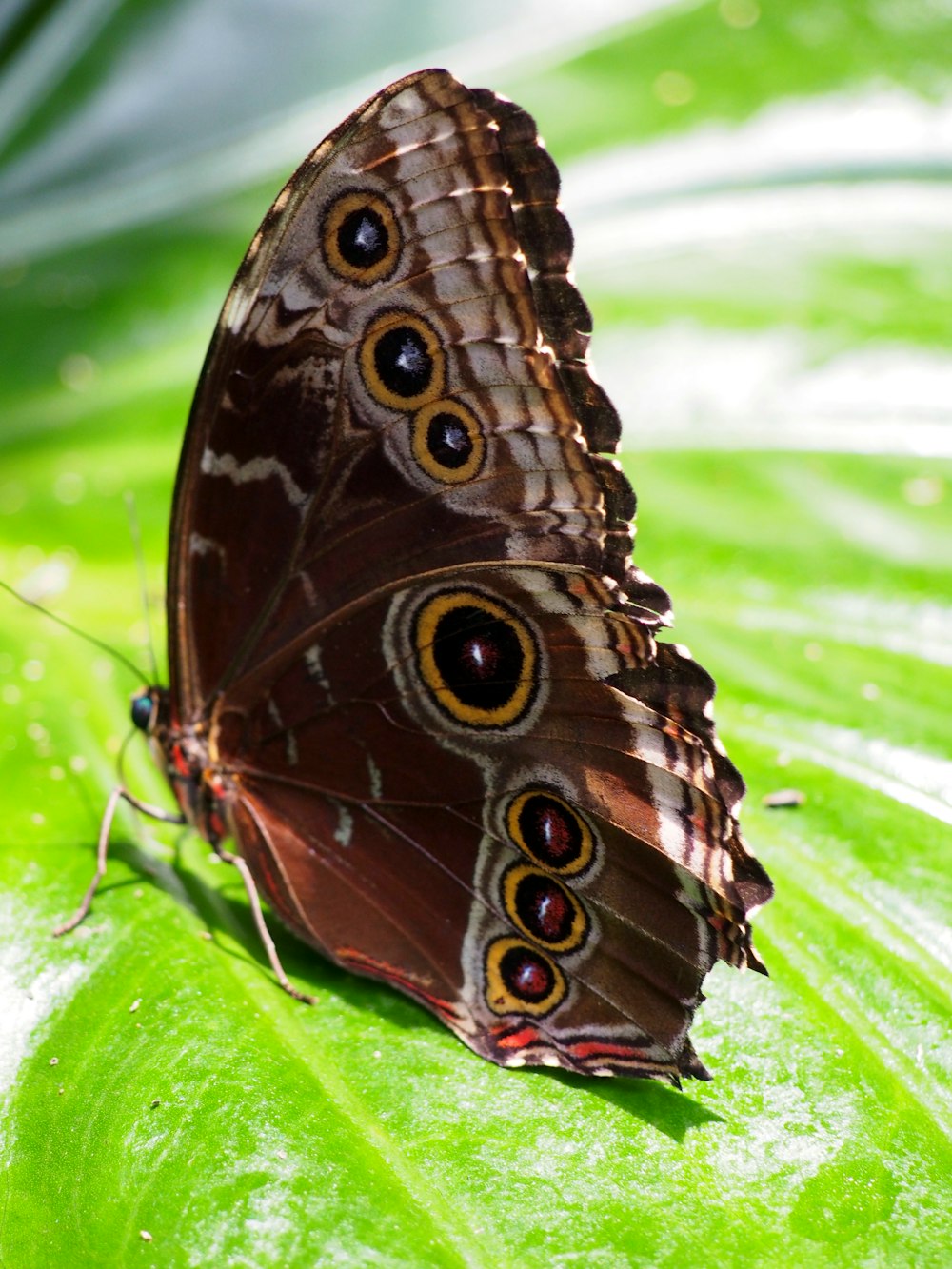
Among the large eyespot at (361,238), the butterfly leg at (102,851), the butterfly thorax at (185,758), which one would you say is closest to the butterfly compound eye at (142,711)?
the butterfly thorax at (185,758)

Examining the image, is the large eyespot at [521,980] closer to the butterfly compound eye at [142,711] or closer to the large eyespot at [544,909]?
the large eyespot at [544,909]

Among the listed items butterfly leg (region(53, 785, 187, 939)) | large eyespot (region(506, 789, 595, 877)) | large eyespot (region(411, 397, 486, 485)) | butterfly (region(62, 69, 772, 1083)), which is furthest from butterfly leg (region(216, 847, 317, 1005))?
large eyespot (region(411, 397, 486, 485))

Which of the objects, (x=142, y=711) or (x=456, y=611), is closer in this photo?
(x=456, y=611)

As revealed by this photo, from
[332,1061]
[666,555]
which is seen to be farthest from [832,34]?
[332,1061]

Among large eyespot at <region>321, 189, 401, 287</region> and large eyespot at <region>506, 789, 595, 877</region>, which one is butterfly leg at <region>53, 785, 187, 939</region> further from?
large eyespot at <region>321, 189, 401, 287</region>

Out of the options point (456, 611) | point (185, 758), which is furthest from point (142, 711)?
Answer: point (456, 611)

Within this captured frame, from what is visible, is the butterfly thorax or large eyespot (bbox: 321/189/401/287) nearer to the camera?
large eyespot (bbox: 321/189/401/287)

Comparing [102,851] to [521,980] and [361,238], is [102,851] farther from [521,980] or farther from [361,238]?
[361,238]
